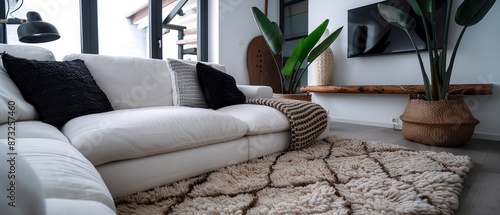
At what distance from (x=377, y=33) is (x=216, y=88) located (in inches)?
80.0

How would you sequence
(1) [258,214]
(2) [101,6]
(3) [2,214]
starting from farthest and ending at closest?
(2) [101,6] < (1) [258,214] < (3) [2,214]

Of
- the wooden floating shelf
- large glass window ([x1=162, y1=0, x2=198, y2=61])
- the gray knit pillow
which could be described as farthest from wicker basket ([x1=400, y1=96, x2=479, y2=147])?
large glass window ([x1=162, y1=0, x2=198, y2=61])

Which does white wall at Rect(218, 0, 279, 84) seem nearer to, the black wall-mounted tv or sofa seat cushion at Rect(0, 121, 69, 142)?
the black wall-mounted tv

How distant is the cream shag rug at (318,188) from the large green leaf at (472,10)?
957mm

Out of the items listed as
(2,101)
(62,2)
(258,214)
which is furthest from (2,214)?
(62,2)

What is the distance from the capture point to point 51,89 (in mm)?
1062

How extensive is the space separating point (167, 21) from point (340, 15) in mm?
2216

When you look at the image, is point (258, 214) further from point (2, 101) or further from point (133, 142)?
point (2, 101)

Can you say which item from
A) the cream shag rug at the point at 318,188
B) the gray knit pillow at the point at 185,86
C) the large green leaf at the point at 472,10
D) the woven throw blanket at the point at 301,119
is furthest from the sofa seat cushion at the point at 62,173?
the large green leaf at the point at 472,10

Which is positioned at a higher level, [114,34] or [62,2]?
[62,2]

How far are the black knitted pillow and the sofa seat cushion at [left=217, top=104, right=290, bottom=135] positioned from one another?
0.70m

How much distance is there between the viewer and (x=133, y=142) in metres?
0.91

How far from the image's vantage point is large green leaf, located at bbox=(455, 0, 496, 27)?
5.33 ft

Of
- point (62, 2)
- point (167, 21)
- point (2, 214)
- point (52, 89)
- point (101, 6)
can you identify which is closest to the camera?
point (2, 214)
